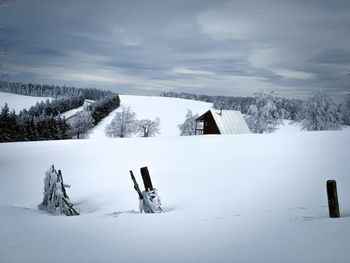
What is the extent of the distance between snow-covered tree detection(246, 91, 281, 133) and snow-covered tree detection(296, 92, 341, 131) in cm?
902

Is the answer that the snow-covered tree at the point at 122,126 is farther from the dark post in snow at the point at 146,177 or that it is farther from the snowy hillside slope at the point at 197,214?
the dark post in snow at the point at 146,177

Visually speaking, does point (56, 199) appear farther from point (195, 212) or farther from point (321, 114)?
point (321, 114)

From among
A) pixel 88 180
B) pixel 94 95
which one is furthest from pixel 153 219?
pixel 94 95

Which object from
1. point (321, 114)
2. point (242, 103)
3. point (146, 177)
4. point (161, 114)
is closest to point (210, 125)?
point (321, 114)

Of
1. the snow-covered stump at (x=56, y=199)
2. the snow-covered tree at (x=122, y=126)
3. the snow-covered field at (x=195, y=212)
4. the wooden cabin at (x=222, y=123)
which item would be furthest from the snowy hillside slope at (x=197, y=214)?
the snow-covered tree at (x=122, y=126)

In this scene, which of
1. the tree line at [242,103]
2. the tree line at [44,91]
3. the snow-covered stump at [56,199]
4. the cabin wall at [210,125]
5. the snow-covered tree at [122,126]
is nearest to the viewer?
the snow-covered stump at [56,199]

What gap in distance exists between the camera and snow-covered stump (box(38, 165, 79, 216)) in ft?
29.6

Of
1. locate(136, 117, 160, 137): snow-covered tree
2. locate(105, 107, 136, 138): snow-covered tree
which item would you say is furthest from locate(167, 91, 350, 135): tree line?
locate(105, 107, 136, 138): snow-covered tree

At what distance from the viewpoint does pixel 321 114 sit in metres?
48.4

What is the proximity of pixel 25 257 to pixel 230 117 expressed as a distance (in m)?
46.2

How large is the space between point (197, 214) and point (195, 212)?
0.27 m

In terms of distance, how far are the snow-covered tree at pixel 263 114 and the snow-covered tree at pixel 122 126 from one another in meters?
26.3

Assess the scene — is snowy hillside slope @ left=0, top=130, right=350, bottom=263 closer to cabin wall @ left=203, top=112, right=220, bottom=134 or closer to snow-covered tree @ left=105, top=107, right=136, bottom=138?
cabin wall @ left=203, top=112, right=220, bottom=134

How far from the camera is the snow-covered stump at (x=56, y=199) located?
9.04m
